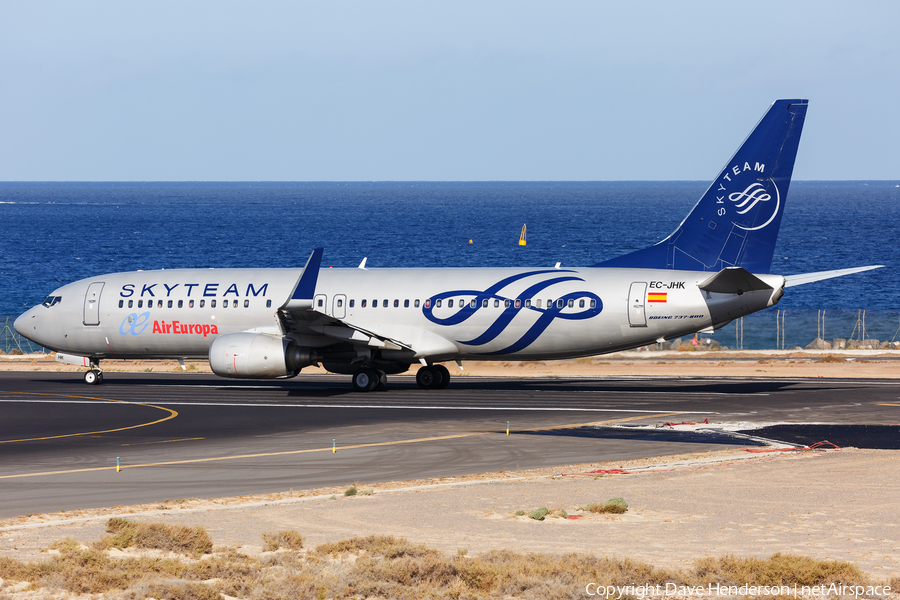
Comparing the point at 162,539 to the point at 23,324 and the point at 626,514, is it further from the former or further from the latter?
the point at 23,324

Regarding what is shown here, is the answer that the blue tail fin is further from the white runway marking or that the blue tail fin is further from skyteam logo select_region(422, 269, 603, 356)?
the white runway marking

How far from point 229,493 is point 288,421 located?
10482 millimetres

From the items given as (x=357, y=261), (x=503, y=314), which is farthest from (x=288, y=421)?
(x=357, y=261)

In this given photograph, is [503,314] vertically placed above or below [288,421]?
above

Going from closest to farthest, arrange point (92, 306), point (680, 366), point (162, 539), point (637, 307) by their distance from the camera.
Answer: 1. point (162, 539)
2. point (637, 307)
3. point (92, 306)
4. point (680, 366)

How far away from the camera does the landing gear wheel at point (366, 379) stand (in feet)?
121

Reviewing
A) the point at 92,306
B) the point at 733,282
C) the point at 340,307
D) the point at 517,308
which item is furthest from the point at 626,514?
the point at 92,306

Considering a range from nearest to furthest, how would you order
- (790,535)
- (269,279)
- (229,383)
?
(790,535) < (269,279) < (229,383)

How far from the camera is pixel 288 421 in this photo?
29.8 meters

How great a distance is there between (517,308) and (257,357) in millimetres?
8586

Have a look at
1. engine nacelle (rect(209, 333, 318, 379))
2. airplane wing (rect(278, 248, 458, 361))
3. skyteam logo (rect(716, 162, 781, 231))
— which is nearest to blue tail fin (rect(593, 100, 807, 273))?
skyteam logo (rect(716, 162, 781, 231))

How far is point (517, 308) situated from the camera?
3512 cm

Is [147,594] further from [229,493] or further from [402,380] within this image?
[402,380]

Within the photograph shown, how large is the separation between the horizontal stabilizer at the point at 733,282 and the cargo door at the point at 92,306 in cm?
2174
